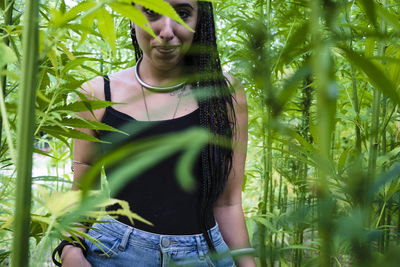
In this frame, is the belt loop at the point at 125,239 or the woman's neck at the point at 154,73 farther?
the woman's neck at the point at 154,73

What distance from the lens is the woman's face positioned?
35.3 inches

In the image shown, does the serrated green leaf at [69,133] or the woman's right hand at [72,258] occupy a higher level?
the serrated green leaf at [69,133]

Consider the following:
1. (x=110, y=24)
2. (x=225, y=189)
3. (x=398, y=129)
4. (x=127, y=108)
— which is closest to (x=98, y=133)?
(x=127, y=108)

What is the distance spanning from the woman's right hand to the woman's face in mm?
519

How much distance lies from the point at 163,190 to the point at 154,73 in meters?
0.34

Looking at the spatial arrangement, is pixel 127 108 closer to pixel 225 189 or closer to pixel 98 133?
pixel 98 133

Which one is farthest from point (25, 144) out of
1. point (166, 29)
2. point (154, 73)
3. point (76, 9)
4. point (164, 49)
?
point (154, 73)

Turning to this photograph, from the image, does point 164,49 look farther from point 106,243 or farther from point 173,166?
point 106,243

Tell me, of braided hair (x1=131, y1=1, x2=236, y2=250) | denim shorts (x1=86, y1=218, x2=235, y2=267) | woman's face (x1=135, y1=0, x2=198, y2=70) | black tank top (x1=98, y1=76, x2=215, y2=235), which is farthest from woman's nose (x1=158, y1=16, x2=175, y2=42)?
denim shorts (x1=86, y1=218, x2=235, y2=267)

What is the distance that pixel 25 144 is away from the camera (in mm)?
Answer: 247

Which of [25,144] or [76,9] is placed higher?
[76,9]

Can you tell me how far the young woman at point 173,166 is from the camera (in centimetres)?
94

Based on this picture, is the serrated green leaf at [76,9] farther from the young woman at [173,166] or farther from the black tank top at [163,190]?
the black tank top at [163,190]

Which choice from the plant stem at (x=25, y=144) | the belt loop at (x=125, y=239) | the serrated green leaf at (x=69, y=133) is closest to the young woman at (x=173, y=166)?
the belt loop at (x=125, y=239)
